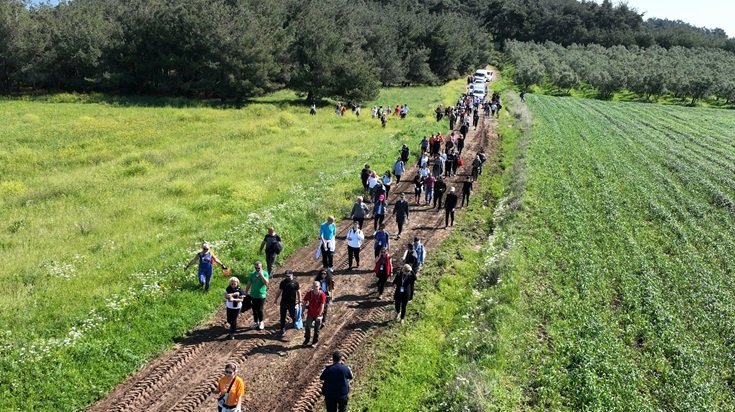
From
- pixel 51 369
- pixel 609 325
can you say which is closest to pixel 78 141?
pixel 51 369

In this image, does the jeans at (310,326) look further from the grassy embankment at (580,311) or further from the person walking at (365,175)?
the person walking at (365,175)

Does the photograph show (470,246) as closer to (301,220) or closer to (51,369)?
(301,220)

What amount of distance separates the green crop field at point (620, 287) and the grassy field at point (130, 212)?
27.6 ft

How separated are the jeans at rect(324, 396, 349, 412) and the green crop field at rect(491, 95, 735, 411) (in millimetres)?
3256

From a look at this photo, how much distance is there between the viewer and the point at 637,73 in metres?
81.8

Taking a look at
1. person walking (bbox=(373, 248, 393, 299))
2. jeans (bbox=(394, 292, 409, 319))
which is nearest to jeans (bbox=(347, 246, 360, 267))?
person walking (bbox=(373, 248, 393, 299))

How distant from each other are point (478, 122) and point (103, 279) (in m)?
34.5

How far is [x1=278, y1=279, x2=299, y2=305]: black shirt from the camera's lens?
12.3 meters

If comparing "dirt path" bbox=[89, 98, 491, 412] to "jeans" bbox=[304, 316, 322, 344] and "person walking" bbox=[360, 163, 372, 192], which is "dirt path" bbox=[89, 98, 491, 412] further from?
"person walking" bbox=[360, 163, 372, 192]

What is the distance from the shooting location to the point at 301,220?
20.3 metres

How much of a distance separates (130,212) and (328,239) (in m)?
10.6

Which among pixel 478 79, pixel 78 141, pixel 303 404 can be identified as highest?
pixel 478 79

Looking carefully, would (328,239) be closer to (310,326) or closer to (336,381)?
(310,326)

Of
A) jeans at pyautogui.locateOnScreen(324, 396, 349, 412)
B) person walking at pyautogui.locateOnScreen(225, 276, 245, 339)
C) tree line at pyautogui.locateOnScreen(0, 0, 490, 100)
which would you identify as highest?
tree line at pyautogui.locateOnScreen(0, 0, 490, 100)
